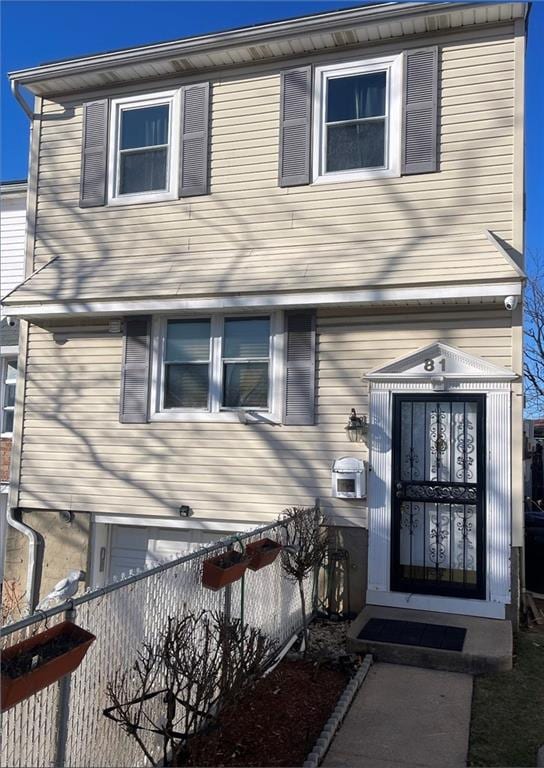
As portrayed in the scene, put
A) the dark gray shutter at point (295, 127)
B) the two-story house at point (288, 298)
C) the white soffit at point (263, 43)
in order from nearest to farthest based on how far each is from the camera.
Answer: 1. the two-story house at point (288, 298)
2. the white soffit at point (263, 43)
3. the dark gray shutter at point (295, 127)

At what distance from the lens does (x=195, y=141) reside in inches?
300

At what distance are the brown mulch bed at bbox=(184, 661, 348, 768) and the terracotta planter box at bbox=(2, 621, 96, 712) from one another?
101 cm

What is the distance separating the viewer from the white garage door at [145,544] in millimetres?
7594

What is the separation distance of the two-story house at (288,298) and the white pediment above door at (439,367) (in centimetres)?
2

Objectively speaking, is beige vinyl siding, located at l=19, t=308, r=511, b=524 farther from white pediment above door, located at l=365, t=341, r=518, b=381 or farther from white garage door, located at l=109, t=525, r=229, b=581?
white garage door, located at l=109, t=525, r=229, b=581

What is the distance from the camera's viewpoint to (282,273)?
Result: 6.84 meters

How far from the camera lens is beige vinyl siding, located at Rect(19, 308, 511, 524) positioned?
6.58 meters

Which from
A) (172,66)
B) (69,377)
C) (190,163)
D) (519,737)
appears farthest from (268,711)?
(172,66)

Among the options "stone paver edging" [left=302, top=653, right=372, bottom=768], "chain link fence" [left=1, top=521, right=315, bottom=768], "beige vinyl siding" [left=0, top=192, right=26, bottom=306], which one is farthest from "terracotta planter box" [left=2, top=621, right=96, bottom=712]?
"beige vinyl siding" [left=0, top=192, right=26, bottom=306]

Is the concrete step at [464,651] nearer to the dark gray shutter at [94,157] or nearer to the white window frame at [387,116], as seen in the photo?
the white window frame at [387,116]

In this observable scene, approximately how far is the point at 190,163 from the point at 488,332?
3941 millimetres

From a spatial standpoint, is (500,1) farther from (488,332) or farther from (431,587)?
(431,587)

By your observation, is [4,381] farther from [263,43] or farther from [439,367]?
[439,367]

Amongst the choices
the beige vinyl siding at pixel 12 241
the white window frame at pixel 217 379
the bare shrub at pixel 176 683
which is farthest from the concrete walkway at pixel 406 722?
the beige vinyl siding at pixel 12 241
